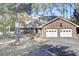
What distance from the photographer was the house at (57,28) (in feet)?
8.72

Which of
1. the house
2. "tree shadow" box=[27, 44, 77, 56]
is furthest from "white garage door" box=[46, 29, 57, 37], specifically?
"tree shadow" box=[27, 44, 77, 56]

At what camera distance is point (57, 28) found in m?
2.69

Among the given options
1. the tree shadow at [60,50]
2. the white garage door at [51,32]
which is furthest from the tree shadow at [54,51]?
the white garage door at [51,32]

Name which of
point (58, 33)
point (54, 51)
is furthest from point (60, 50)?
point (58, 33)

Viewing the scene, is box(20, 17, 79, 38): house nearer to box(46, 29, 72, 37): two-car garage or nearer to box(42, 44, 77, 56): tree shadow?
box(46, 29, 72, 37): two-car garage

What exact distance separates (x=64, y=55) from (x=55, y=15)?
473 mm

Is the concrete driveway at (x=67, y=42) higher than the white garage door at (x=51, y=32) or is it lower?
lower

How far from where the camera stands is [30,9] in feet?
8.80

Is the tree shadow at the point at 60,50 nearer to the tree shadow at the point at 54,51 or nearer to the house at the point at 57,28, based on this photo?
the tree shadow at the point at 54,51

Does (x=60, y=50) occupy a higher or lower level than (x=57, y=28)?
lower

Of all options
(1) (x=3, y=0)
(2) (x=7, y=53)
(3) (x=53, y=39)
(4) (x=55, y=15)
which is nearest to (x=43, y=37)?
(3) (x=53, y=39)

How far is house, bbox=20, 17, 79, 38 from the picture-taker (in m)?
2.66

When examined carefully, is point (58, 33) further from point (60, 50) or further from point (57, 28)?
point (60, 50)

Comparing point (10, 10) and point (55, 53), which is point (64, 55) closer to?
point (55, 53)
